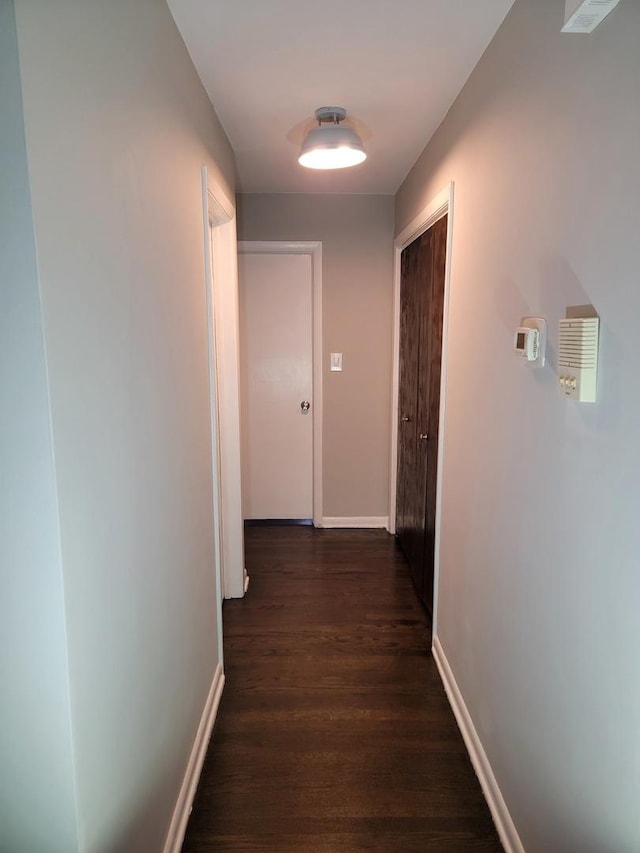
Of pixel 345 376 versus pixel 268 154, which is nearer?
pixel 268 154

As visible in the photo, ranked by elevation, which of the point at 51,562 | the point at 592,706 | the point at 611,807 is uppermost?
the point at 51,562

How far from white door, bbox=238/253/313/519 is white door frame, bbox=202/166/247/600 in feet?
3.23

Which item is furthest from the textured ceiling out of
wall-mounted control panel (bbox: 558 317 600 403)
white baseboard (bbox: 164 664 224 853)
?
white baseboard (bbox: 164 664 224 853)

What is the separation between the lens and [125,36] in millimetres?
1106

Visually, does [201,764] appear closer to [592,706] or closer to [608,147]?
[592,706]

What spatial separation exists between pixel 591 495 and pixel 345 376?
2.77 metres

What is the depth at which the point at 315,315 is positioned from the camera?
3729mm

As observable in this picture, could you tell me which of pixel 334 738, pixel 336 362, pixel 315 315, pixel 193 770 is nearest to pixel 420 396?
pixel 336 362

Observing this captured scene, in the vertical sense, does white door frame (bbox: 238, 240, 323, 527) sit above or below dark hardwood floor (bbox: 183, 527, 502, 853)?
above

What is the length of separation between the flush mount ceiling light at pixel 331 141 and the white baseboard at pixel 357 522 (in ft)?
8.13

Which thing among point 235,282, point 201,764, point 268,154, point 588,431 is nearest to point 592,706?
point 588,431

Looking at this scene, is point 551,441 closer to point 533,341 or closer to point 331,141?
point 533,341

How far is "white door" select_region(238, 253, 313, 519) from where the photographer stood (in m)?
3.74

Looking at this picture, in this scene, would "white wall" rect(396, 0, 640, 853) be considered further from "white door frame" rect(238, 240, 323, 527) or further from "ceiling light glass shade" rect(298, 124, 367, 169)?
"white door frame" rect(238, 240, 323, 527)
